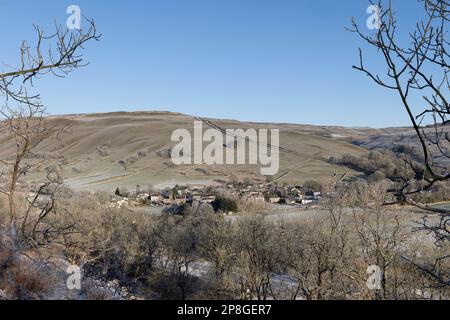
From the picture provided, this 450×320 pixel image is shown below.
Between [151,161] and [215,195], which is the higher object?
[151,161]

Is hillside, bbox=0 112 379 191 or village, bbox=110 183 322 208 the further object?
hillside, bbox=0 112 379 191

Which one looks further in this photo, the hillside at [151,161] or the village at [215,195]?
the hillside at [151,161]

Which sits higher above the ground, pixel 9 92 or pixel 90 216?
pixel 9 92

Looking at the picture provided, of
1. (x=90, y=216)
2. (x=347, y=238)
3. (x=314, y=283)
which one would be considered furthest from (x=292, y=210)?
(x=90, y=216)

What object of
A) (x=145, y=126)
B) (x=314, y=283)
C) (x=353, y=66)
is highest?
A: (x=145, y=126)

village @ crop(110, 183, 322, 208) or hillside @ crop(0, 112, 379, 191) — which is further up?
hillside @ crop(0, 112, 379, 191)

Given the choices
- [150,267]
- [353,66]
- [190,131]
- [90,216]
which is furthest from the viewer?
[190,131]

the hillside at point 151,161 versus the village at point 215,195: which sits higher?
the hillside at point 151,161
